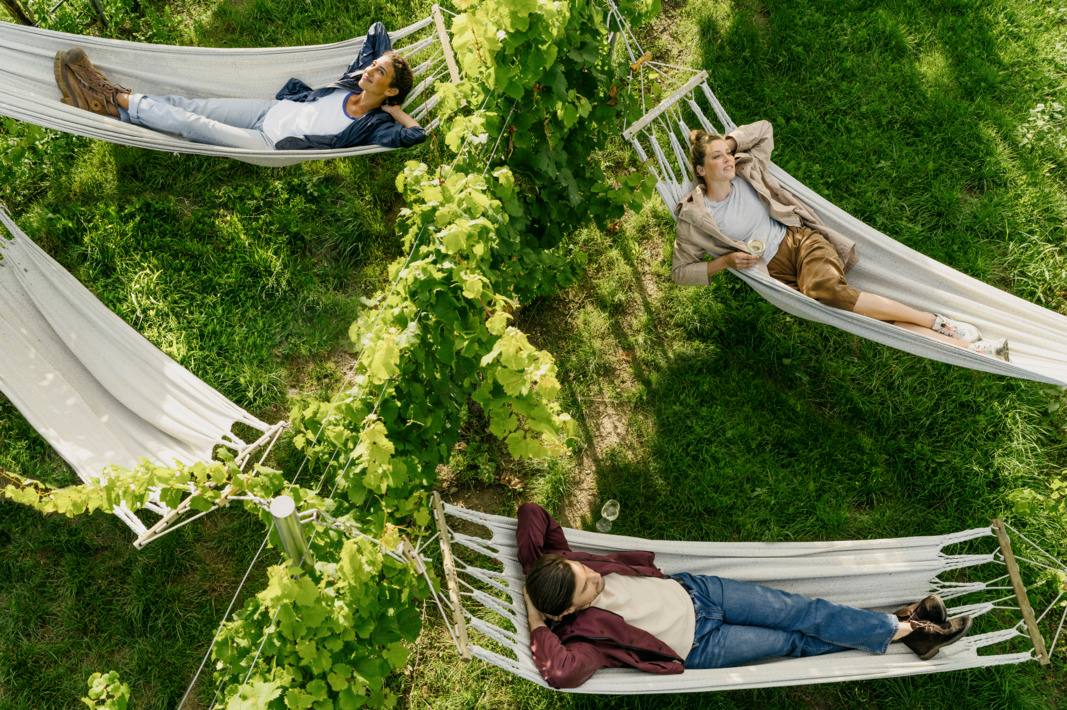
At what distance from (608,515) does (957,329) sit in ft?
5.51

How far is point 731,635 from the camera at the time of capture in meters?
2.79

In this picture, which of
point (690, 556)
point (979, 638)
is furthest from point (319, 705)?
point (979, 638)

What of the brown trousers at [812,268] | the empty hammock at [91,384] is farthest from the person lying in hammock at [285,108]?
the brown trousers at [812,268]

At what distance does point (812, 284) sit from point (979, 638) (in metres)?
1.49

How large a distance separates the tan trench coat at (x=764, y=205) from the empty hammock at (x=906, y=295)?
0.05 meters

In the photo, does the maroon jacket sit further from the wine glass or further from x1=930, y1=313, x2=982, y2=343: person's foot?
x1=930, y1=313, x2=982, y2=343: person's foot

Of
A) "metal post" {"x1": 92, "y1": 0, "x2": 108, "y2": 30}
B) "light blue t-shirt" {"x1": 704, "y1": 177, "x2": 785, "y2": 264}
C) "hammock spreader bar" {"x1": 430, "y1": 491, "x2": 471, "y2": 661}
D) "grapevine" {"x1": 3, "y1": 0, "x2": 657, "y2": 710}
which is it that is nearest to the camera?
"grapevine" {"x1": 3, "y1": 0, "x2": 657, "y2": 710}

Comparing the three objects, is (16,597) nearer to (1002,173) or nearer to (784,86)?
(784,86)

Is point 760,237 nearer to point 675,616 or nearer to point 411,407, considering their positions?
point 675,616

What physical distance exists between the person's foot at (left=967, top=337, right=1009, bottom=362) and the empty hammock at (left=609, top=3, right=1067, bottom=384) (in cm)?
3

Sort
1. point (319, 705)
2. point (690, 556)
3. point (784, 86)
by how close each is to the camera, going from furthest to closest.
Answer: point (784, 86) → point (690, 556) → point (319, 705)

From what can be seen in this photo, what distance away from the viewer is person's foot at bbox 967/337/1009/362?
119 inches

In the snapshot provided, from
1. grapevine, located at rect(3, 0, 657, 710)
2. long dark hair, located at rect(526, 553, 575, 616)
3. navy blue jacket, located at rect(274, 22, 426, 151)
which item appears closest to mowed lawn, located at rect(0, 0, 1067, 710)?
navy blue jacket, located at rect(274, 22, 426, 151)

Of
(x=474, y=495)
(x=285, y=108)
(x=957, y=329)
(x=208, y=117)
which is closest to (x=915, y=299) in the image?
(x=957, y=329)
